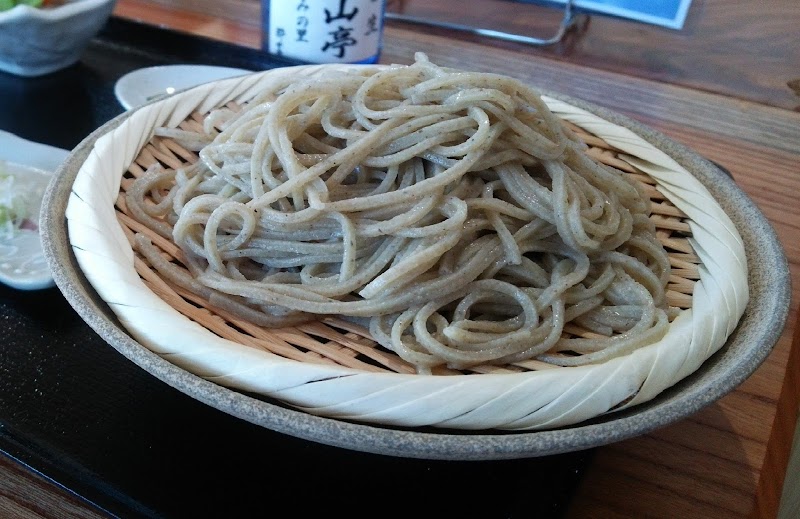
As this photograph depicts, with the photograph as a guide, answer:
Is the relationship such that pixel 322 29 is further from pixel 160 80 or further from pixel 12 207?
pixel 12 207

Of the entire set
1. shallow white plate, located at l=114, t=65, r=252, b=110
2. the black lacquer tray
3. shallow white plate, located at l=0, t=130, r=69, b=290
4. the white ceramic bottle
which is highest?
the white ceramic bottle

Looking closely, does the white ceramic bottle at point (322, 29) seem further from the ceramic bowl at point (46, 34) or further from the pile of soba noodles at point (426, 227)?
the pile of soba noodles at point (426, 227)

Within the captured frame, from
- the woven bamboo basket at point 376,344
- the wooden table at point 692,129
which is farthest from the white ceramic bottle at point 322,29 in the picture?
the woven bamboo basket at point 376,344

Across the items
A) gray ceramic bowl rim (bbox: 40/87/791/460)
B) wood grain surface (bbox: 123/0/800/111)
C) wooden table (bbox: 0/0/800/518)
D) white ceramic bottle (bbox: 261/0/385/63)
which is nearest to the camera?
gray ceramic bowl rim (bbox: 40/87/791/460)

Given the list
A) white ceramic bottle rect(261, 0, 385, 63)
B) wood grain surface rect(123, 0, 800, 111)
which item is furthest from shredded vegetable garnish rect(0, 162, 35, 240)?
wood grain surface rect(123, 0, 800, 111)

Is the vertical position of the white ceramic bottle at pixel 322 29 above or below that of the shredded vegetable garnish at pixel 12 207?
above

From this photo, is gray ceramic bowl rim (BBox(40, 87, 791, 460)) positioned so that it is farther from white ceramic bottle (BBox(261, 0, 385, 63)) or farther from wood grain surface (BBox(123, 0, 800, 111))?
wood grain surface (BBox(123, 0, 800, 111))
